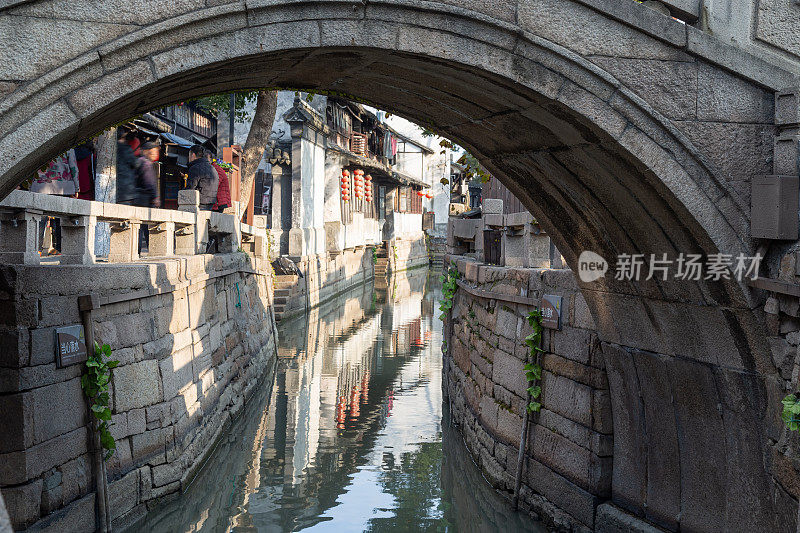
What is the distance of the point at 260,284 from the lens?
628 inches

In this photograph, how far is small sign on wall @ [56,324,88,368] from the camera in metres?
6.31

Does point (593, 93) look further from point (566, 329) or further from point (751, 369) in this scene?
point (566, 329)

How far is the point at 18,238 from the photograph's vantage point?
642cm

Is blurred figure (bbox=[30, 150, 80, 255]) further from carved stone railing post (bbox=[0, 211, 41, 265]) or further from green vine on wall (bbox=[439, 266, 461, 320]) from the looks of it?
green vine on wall (bbox=[439, 266, 461, 320])

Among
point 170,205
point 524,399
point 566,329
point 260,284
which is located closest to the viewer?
point 566,329

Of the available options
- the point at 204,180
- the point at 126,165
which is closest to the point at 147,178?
the point at 126,165

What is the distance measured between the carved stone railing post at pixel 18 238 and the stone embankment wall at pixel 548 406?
14.6 ft

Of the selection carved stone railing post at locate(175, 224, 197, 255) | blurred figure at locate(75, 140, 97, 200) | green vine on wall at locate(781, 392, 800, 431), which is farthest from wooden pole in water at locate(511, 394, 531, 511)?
blurred figure at locate(75, 140, 97, 200)

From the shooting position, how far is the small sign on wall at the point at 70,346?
631cm

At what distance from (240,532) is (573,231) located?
4.11 m

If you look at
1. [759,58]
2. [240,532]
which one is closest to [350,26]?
[759,58]

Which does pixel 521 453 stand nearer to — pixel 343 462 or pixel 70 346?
pixel 343 462

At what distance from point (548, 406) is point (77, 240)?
4.52 metres

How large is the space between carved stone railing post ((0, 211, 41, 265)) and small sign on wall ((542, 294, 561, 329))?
4390 mm
